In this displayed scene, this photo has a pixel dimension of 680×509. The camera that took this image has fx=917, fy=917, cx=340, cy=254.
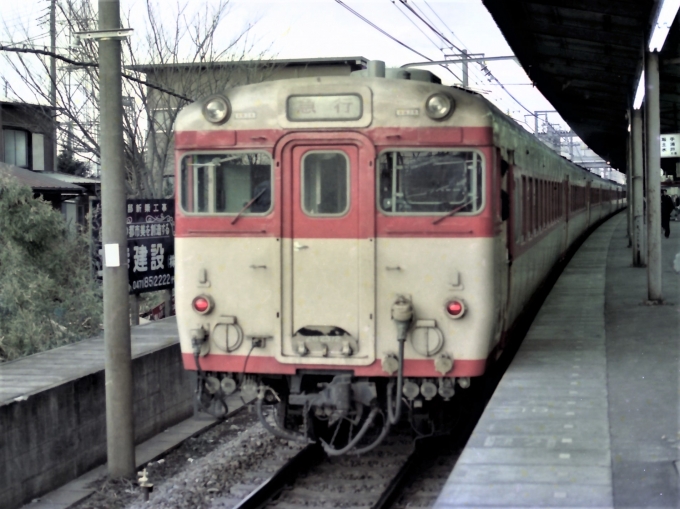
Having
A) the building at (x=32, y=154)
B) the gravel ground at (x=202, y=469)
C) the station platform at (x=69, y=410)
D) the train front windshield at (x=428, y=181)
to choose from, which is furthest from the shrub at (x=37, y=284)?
the building at (x=32, y=154)

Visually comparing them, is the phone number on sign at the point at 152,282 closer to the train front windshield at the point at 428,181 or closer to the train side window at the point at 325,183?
the train side window at the point at 325,183

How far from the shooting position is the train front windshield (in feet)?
21.6

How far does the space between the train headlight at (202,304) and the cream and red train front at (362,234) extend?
137 mm

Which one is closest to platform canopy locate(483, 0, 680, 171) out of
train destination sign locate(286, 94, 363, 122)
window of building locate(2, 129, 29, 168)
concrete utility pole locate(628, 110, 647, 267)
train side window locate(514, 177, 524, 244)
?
concrete utility pole locate(628, 110, 647, 267)

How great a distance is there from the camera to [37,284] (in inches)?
429

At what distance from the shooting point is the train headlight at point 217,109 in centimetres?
676

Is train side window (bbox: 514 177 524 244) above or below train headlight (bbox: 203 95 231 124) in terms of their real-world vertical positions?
below

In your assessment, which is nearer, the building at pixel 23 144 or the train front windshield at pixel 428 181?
the train front windshield at pixel 428 181

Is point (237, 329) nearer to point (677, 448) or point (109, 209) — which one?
point (109, 209)

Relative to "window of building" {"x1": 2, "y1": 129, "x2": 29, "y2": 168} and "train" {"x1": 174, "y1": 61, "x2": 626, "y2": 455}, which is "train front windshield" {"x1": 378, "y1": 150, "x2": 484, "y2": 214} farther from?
"window of building" {"x1": 2, "y1": 129, "x2": 29, "y2": 168}

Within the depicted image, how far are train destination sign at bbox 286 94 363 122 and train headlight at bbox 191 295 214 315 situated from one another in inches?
57.6

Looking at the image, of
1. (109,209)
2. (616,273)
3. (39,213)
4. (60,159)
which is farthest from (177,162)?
(60,159)

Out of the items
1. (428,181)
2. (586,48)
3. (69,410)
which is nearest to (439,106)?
(428,181)

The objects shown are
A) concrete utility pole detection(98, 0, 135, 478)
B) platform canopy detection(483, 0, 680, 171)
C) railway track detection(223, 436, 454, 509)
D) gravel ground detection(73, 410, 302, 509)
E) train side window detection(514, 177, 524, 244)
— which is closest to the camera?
railway track detection(223, 436, 454, 509)
